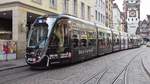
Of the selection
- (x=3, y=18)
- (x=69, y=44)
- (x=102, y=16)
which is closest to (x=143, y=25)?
(x=102, y=16)

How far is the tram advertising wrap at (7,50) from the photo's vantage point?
23981 millimetres

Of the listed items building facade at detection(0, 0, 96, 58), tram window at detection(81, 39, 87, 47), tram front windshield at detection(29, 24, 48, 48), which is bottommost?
tram window at detection(81, 39, 87, 47)

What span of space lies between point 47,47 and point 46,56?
517 mm

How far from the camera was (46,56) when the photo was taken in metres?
17.1

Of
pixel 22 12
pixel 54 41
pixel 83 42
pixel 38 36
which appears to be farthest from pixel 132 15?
pixel 38 36

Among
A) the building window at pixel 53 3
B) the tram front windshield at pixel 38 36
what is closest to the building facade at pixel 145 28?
the building window at pixel 53 3

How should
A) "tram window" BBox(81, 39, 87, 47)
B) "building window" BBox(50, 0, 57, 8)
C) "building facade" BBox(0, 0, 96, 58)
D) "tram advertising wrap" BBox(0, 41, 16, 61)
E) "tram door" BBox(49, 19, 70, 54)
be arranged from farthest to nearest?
"building window" BBox(50, 0, 57, 8) < "building facade" BBox(0, 0, 96, 58) < "tram advertising wrap" BBox(0, 41, 16, 61) < "tram window" BBox(81, 39, 87, 47) < "tram door" BBox(49, 19, 70, 54)

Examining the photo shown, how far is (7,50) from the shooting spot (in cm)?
2448

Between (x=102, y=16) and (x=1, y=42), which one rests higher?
(x=102, y=16)

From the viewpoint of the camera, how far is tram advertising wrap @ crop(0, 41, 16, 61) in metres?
24.0

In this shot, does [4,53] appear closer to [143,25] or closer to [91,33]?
[91,33]

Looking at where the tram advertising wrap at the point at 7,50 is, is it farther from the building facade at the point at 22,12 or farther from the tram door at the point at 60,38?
the tram door at the point at 60,38

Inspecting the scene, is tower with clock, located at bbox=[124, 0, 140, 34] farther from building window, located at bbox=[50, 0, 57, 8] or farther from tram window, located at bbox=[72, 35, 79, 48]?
tram window, located at bbox=[72, 35, 79, 48]

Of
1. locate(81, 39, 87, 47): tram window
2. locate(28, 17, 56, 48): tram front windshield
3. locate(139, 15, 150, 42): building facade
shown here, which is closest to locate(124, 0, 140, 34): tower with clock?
locate(139, 15, 150, 42): building facade
